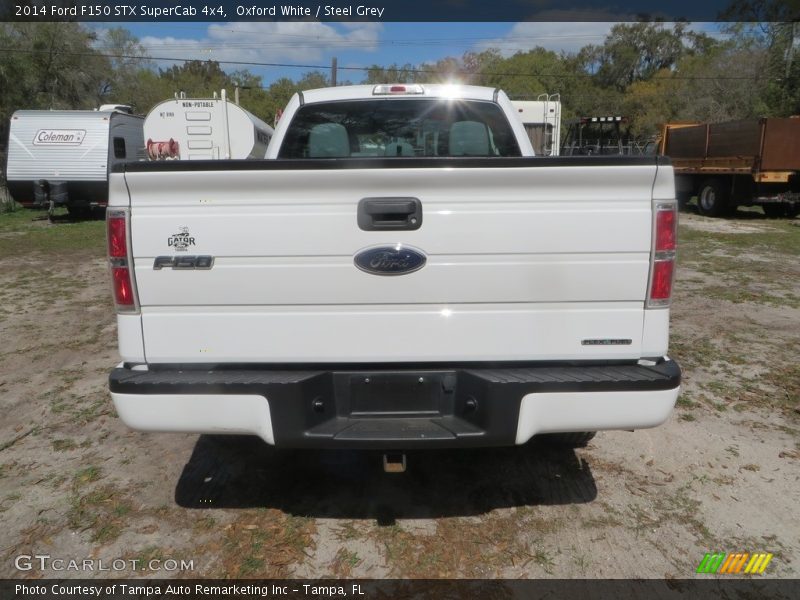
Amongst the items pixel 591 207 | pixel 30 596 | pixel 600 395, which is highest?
pixel 591 207

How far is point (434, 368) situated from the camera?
8.37 feet

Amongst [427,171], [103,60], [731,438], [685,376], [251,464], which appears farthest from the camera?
[103,60]

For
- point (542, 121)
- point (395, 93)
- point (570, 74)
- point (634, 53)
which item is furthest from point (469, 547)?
point (634, 53)

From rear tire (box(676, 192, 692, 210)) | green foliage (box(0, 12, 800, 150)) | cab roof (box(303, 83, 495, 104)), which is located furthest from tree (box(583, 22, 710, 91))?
cab roof (box(303, 83, 495, 104))

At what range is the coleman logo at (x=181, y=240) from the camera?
7.89ft

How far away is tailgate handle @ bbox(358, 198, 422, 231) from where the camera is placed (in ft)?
7.89

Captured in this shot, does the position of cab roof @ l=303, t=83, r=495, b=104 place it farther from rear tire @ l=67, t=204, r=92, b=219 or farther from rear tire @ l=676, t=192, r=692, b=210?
rear tire @ l=676, t=192, r=692, b=210

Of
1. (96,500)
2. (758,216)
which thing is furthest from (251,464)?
(758,216)

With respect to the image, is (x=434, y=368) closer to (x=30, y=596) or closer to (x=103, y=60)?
(x=30, y=596)

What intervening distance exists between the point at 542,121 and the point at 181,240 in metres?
14.7

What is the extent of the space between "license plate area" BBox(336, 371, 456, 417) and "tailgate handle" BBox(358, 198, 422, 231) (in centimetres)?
61

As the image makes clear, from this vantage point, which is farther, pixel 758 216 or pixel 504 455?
pixel 758 216

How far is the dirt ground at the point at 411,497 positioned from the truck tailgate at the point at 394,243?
103 centimetres

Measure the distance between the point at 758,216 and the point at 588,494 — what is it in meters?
16.6
